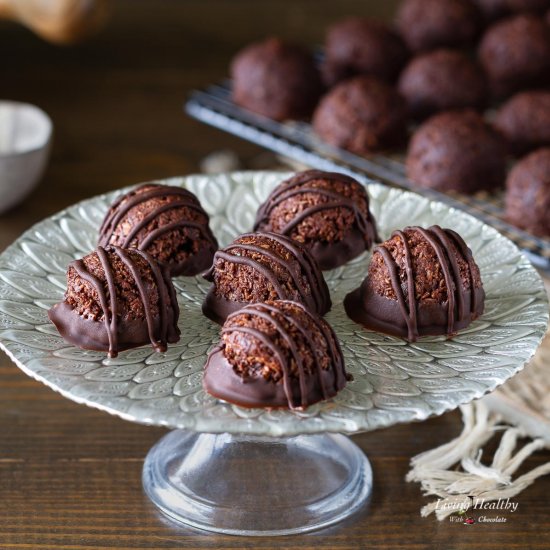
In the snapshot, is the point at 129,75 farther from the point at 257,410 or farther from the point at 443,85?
the point at 257,410

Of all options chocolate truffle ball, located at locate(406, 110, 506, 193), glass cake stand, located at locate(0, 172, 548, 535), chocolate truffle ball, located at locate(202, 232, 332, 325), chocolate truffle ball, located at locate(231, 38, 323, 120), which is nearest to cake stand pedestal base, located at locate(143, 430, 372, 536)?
glass cake stand, located at locate(0, 172, 548, 535)

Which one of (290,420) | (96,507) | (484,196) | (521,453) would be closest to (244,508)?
(96,507)

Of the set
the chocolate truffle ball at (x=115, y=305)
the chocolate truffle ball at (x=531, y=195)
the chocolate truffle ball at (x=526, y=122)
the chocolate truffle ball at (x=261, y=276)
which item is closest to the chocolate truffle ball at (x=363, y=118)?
the chocolate truffle ball at (x=526, y=122)

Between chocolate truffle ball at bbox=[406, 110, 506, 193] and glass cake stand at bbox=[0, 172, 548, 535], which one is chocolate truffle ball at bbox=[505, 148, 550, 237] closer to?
chocolate truffle ball at bbox=[406, 110, 506, 193]

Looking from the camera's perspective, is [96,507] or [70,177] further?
[70,177]

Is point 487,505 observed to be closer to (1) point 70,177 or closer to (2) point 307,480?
(2) point 307,480

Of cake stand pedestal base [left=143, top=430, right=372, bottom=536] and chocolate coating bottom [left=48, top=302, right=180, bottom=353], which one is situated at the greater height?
chocolate coating bottom [left=48, top=302, right=180, bottom=353]
